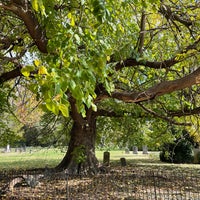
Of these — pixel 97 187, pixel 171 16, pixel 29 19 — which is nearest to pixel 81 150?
pixel 97 187

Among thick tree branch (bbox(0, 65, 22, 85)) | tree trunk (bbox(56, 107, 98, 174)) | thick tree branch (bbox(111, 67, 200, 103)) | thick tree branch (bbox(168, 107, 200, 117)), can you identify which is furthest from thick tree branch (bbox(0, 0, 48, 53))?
tree trunk (bbox(56, 107, 98, 174))

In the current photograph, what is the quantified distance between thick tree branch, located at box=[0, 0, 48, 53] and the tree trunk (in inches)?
215

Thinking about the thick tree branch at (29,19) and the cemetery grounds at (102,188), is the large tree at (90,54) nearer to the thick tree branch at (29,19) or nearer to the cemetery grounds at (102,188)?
the thick tree branch at (29,19)

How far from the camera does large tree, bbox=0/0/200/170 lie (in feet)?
6.81

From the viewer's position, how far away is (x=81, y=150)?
10.4 m

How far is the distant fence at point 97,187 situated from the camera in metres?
6.82

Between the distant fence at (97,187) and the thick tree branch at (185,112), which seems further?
the thick tree branch at (185,112)

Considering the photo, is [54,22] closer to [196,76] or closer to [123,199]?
[196,76]

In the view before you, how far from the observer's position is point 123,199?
6488 millimetres

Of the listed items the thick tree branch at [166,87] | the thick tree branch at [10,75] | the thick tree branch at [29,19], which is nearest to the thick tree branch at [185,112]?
the thick tree branch at [166,87]

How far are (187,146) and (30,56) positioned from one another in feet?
45.1

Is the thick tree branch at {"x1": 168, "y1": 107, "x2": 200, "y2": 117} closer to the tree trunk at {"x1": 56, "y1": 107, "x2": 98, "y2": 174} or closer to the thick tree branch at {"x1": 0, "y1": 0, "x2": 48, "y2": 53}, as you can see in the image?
the tree trunk at {"x1": 56, "y1": 107, "x2": 98, "y2": 174}

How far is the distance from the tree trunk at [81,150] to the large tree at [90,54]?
0.12 ft

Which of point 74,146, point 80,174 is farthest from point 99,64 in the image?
point 74,146
